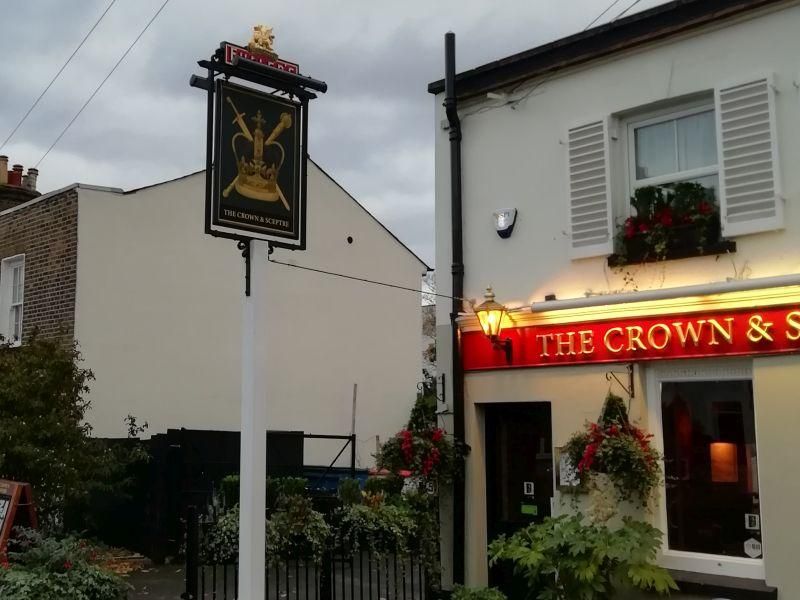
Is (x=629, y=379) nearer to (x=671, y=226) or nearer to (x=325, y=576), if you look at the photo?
(x=671, y=226)

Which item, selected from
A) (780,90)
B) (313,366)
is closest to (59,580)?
(780,90)

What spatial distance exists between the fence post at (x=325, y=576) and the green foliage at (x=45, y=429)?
10.9 ft

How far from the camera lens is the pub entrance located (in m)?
8.47

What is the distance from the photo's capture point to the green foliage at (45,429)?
9.74m

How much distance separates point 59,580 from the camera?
7.51 metres

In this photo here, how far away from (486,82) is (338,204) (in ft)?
31.7

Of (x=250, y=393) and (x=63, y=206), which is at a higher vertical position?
(x=63, y=206)

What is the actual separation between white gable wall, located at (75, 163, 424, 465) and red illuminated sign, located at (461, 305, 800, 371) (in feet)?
24.6

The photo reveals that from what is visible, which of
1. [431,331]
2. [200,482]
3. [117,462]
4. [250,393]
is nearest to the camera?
[250,393]

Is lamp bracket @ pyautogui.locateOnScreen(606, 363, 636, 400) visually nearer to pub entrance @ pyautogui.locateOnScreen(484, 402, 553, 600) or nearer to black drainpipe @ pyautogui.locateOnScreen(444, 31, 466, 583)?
pub entrance @ pyautogui.locateOnScreen(484, 402, 553, 600)

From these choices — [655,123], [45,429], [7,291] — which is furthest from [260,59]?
[7,291]

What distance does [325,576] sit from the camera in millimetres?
8867

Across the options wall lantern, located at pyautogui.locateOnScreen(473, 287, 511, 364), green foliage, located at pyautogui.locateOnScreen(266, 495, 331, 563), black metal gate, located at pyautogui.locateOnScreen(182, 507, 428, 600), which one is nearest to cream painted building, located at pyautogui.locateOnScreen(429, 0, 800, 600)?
wall lantern, located at pyautogui.locateOnScreen(473, 287, 511, 364)

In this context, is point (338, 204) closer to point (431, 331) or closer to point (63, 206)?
point (63, 206)
